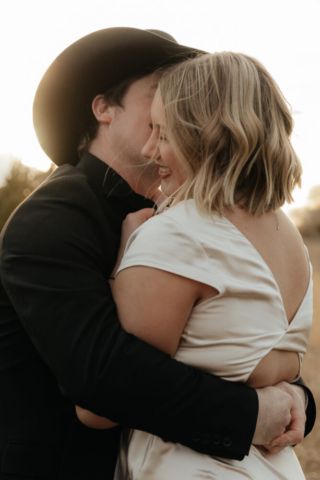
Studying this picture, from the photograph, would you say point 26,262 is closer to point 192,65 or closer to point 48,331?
point 48,331

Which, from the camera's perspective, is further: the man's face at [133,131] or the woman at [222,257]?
the man's face at [133,131]

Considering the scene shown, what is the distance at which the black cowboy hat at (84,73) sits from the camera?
238cm

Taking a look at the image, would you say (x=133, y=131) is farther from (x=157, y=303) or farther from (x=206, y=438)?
(x=206, y=438)

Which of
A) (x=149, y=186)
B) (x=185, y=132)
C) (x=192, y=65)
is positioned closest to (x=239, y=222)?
(x=185, y=132)

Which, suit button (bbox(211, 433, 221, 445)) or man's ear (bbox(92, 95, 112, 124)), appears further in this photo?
man's ear (bbox(92, 95, 112, 124))

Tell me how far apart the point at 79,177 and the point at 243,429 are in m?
1.15

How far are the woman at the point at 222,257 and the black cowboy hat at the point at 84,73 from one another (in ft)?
2.18

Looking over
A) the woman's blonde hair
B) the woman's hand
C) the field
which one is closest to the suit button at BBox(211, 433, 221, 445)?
the woman's blonde hair

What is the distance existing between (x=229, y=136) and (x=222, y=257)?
430 millimetres

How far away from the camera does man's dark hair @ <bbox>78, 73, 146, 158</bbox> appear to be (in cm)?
253

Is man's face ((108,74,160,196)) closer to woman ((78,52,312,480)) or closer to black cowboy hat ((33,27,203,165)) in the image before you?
black cowboy hat ((33,27,203,165))

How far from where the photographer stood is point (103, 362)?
4.78 ft

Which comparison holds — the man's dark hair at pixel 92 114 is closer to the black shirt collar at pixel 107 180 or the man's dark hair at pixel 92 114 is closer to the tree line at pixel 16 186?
the black shirt collar at pixel 107 180

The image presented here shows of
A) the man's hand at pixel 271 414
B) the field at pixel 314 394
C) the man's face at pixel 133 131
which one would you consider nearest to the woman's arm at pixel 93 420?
the man's hand at pixel 271 414
